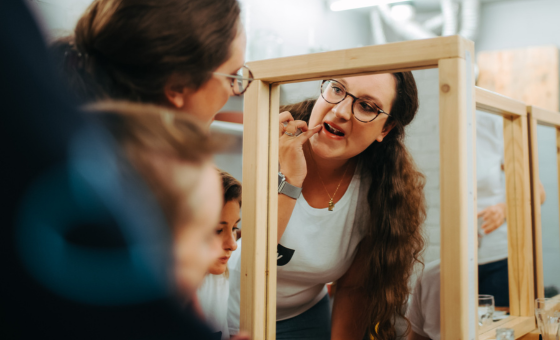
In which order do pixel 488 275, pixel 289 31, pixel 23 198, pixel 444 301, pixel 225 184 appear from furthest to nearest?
1. pixel 289 31
2. pixel 488 275
3. pixel 225 184
4. pixel 444 301
5. pixel 23 198

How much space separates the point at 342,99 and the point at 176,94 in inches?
12.6

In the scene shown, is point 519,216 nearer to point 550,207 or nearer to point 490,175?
point 550,207

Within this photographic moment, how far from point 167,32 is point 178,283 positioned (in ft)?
1.34

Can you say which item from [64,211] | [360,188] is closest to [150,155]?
[64,211]

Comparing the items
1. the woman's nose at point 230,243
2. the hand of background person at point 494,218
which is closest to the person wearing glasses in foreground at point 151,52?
the woman's nose at point 230,243

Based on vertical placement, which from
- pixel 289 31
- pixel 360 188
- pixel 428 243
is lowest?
pixel 428 243

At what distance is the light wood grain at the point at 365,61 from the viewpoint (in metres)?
0.81

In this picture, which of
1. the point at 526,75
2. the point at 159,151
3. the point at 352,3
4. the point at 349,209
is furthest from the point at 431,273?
the point at 526,75

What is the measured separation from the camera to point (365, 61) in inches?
33.4

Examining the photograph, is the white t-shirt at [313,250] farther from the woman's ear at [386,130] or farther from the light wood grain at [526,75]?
the light wood grain at [526,75]

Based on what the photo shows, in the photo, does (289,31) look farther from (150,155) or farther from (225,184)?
(150,155)

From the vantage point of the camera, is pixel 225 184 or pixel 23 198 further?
pixel 225 184

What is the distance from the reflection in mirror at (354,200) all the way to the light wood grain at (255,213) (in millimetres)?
40

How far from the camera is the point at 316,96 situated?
3.09 ft
